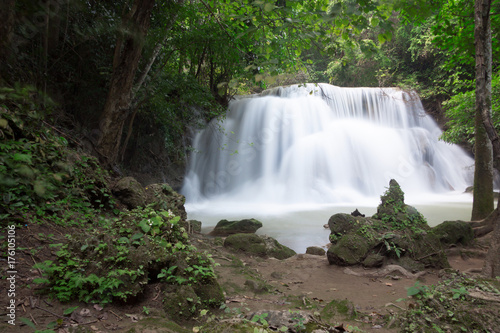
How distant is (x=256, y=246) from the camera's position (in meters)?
5.99

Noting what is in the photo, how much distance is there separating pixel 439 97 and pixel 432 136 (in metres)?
3.19

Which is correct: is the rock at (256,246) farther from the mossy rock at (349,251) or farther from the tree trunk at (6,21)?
the tree trunk at (6,21)

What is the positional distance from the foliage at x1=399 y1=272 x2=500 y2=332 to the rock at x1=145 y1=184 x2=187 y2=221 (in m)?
4.29

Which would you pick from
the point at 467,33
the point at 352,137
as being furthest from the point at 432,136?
the point at 467,33

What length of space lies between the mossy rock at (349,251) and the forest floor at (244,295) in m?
0.16

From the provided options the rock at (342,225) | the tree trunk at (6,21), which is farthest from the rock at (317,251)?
the tree trunk at (6,21)

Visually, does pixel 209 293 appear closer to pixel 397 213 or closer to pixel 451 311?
pixel 451 311

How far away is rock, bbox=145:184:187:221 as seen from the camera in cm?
559

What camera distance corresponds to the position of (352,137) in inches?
662

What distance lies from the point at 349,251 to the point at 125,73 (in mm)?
5232

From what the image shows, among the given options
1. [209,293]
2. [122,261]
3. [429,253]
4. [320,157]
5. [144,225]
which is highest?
[320,157]

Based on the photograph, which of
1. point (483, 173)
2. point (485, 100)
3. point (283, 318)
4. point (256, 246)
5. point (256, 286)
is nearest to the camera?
point (283, 318)

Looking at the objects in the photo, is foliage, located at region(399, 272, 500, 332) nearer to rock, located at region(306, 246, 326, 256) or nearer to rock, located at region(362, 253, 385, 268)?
rock, located at region(362, 253, 385, 268)

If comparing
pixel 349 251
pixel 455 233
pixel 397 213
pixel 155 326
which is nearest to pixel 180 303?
pixel 155 326
